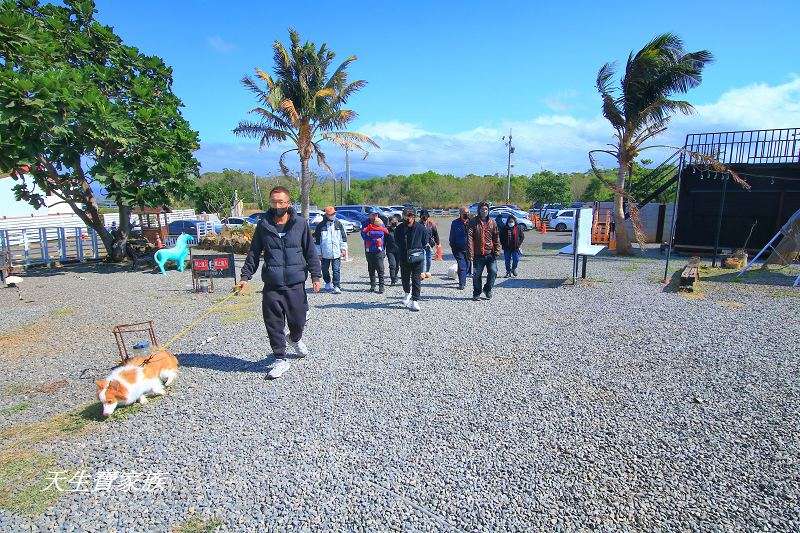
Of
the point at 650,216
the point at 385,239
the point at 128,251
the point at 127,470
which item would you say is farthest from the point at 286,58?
the point at 127,470

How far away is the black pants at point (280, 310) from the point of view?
4625 millimetres

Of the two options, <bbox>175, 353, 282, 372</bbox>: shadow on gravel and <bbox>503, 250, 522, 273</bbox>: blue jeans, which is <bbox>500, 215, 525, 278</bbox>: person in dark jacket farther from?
<bbox>175, 353, 282, 372</bbox>: shadow on gravel

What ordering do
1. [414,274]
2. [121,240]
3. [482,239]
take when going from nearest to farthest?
[414,274]
[482,239]
[121,240]

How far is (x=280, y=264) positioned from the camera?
456 cm

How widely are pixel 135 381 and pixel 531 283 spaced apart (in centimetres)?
814

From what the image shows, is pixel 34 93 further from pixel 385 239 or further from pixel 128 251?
pixel 385 239

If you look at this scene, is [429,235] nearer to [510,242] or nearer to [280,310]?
[510,242]

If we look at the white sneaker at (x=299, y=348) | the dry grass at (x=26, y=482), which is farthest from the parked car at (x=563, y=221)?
the dry grass at (x=26, y=482)

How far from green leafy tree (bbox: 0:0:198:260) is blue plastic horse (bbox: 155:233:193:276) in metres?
1.59

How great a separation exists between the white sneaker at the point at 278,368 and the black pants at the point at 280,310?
87 millimetres

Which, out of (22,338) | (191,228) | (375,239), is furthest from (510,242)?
(191,228)

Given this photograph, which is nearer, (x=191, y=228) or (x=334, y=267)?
(x=334, y=267)

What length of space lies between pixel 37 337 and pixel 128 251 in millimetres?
8510

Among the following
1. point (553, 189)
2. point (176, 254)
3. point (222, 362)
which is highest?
point (553, 189)
